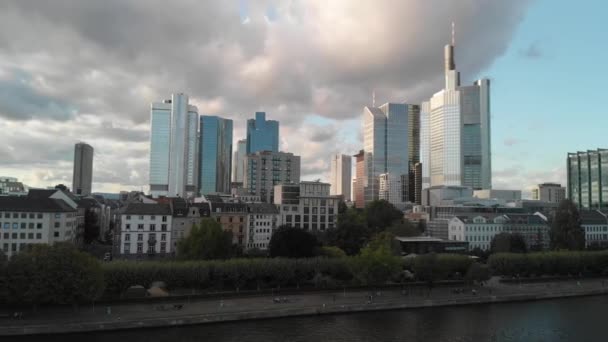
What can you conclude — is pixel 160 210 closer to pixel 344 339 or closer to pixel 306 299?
pixel 306 299

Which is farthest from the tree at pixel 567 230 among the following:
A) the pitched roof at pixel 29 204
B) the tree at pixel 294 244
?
the pitched roof at pixel 29 204

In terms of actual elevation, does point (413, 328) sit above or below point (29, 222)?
below

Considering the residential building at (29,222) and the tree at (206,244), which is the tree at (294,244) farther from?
the residential building at (29,222)

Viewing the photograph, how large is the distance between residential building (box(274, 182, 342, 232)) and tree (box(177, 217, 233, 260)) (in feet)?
161

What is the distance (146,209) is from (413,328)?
64580 mm

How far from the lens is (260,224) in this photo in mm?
112625

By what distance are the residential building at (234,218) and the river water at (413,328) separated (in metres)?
57.2

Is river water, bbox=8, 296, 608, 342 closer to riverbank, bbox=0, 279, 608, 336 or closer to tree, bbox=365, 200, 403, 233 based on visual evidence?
riverbank, bbox=0, 279, 608, 336

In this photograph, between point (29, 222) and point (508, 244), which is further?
point (508, 244)

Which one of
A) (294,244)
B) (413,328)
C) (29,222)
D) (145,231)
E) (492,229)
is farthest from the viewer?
(492,229)

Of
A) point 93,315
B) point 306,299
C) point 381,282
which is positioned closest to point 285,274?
point 306,299

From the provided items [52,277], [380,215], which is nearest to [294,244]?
[52,277]

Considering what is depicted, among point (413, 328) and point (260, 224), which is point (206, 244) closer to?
point (413, 328)

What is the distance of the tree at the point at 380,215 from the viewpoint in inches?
5492
